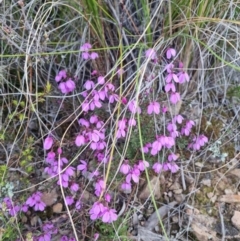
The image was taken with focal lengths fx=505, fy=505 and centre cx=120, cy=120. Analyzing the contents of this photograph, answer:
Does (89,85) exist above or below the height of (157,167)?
above

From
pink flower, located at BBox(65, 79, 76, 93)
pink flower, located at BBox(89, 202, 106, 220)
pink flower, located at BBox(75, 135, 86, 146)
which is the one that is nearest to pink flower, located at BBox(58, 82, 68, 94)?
pink flower, located at BBox(65, 79, 76, 93)

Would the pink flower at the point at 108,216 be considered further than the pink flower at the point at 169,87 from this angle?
No

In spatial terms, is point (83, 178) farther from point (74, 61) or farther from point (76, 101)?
point (74, 61)

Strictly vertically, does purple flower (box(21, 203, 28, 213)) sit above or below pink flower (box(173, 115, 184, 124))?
below

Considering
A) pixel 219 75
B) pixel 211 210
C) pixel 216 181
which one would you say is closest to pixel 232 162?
pixel 216 181

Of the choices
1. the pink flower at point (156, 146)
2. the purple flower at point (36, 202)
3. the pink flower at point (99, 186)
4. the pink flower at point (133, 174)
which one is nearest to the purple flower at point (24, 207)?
the purple flower at point (36, 202)

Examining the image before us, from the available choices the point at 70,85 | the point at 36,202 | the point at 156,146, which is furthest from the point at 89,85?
the point at 36,202

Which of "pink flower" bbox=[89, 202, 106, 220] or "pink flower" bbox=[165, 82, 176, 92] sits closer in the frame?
"pink flower" bbox=[89, 202, 106, 220]

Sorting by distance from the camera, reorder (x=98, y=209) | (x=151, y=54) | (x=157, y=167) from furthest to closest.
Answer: (x=157, y=167), (x=151, y=54), (x=98, y=209)

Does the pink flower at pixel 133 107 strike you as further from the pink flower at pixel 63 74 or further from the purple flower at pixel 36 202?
the purple flower at pixel 36 202

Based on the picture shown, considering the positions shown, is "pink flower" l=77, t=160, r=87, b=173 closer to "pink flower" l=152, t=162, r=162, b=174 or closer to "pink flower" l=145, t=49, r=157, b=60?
"pink flower" l=152, t=162, r=162, b=174

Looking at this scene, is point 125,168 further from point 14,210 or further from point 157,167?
point 14,210
